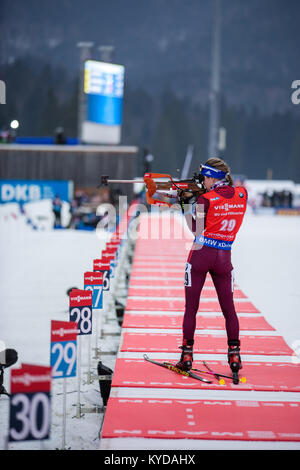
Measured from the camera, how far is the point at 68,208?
21.3m

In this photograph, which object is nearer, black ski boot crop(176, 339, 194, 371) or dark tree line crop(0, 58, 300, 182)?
black ski boot crop(176, 339, 194, 371)

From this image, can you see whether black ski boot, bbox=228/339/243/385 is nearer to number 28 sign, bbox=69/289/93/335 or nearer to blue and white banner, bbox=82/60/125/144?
number 28 sign, bbox=69/289/93/335

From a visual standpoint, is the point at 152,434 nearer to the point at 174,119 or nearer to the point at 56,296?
the point at 56,296

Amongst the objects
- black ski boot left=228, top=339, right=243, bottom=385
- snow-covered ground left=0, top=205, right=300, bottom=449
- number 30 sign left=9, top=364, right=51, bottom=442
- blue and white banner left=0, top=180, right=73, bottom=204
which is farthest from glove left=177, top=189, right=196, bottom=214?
blue and white banner left=0, top=180, right=73, bottom=204

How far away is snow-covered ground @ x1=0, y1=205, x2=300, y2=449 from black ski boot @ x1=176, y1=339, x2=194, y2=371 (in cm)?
73

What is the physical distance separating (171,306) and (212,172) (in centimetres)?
317

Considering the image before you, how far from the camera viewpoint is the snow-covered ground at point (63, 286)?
4355 mm

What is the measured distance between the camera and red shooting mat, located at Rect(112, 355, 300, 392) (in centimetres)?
404

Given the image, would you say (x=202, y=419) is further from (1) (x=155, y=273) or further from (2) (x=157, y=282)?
(1) (x=155, y=273)

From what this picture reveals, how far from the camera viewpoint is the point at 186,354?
4238 millimetres

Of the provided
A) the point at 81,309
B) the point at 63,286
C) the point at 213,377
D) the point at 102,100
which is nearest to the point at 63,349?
the point at 81,309

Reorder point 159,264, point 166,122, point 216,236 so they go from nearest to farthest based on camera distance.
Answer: point 216,236 < point 159,264 < point 166,122
